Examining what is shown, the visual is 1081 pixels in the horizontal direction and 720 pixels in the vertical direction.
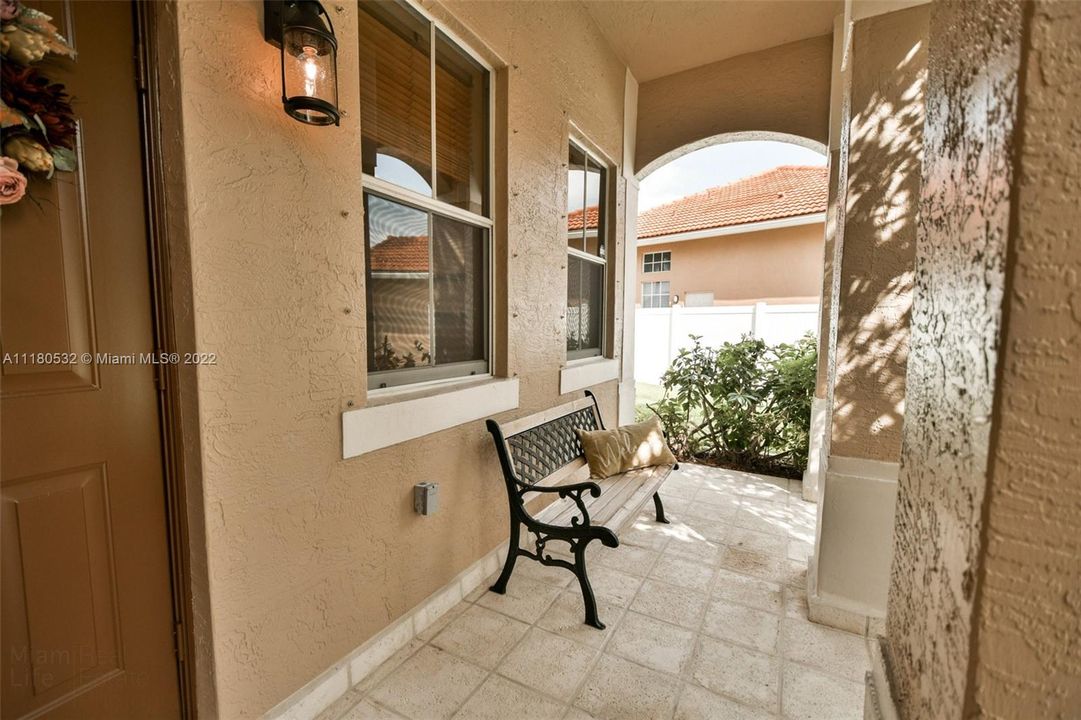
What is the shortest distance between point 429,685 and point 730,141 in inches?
192

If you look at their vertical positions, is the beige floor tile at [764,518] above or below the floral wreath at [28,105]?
below

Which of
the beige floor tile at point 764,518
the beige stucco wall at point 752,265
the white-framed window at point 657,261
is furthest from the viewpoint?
the white-framed window at point 657,261

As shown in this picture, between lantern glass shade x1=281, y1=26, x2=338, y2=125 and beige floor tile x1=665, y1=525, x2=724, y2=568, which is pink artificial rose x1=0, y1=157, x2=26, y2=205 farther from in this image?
beige floor tile x1=665, y1=525, x2=724, y2=568

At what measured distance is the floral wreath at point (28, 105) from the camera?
103 centimetres

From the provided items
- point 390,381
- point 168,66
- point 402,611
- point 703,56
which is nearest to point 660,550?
point 402,611

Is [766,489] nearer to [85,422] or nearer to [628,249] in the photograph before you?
[628,249]

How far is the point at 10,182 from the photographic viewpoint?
1059 millimetres

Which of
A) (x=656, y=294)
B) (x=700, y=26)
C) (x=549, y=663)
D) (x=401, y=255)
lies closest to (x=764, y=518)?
(x=549, y=663)

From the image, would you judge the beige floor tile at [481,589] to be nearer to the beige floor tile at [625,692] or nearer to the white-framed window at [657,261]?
the beige floor tile at [625,692]

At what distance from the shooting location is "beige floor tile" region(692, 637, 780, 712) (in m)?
1.82

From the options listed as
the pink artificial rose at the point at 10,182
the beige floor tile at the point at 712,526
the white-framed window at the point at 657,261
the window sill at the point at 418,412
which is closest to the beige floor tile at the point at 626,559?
the beige floor tile at the point at 712,526

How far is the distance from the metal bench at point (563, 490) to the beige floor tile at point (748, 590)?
61cm

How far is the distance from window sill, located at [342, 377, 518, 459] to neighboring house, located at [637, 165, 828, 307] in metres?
7.41
